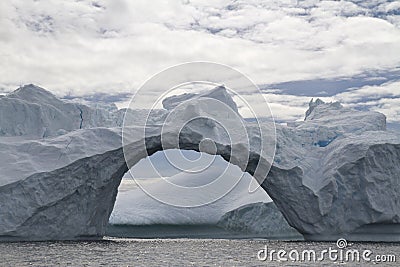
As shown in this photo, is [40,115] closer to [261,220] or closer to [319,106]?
[261,220]

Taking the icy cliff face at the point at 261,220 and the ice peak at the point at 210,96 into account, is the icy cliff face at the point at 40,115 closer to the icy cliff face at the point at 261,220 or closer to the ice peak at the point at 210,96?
the ice peak at the point at 210,96

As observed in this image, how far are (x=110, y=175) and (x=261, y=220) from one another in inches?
519

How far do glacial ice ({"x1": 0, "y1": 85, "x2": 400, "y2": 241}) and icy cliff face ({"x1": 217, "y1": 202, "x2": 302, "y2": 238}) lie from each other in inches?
249

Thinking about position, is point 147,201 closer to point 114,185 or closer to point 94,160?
point 114,185

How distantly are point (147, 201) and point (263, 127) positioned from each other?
539 inches

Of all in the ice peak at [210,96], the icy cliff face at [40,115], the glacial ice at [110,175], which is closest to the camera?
the glacial ice at [110,175]

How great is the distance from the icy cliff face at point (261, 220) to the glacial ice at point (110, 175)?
6328mm

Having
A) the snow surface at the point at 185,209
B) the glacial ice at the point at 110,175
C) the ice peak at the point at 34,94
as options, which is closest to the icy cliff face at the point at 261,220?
the snow surface at the point at 185,209

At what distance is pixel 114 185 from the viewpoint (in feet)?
81.7

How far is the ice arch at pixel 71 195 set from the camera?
20984 millimetres

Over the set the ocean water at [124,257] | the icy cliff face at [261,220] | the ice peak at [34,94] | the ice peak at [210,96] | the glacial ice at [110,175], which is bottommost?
the ocean water at [124,257]

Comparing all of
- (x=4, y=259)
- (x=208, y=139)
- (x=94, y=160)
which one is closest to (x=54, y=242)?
(x=94, y=160)

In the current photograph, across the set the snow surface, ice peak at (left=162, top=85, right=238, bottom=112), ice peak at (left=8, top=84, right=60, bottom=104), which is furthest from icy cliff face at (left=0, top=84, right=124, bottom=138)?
the snow surface

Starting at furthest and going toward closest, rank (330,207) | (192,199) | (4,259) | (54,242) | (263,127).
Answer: (192,199)
(263,127)
(330,207)
(54,242)
(4,259)
